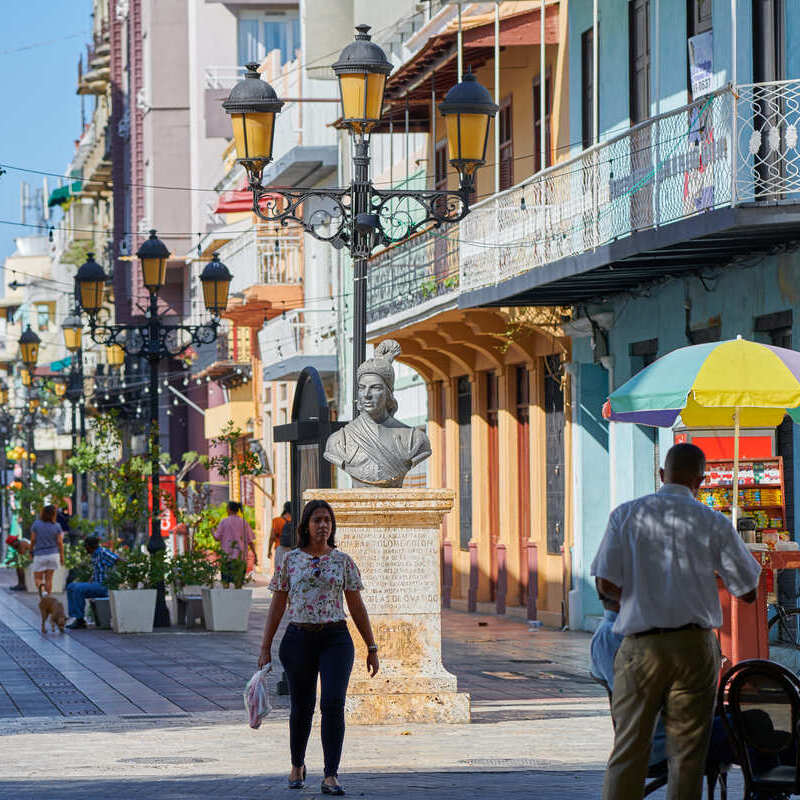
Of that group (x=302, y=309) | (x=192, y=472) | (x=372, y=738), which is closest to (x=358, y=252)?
(x=372, y=738)

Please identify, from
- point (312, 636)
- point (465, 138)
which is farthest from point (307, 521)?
point (465, 138)

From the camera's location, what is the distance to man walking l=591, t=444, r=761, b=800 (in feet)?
27.3

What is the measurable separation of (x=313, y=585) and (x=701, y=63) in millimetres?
11044

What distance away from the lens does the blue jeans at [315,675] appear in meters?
10.8

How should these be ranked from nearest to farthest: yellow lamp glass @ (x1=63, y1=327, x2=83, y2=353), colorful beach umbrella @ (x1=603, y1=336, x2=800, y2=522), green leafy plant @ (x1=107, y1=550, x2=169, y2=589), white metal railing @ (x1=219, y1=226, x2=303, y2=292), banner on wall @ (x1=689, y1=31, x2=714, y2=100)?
colorful beach umbrella @ (x1=603, y1=336, x2=800, y2=522)
banner on wall @ (x1=689, y1=31, x2=714, y2=100)
green leafy plant @ (x1=107, y1=550, x2=169, y2=589)
yellow lamp glass @ (x1=63, y1=327, x2=83, y2=353)
white metal railing @ (x1=219, y1=226, x2=303, y2=292)

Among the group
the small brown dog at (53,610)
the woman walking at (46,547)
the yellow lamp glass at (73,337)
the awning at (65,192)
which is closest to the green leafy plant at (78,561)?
the woman walking at (46,547)

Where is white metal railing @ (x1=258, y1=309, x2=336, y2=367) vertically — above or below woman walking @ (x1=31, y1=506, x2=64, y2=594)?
above

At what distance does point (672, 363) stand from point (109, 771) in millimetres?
5362

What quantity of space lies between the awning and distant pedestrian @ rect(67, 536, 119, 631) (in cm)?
4971

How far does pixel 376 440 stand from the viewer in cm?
1443

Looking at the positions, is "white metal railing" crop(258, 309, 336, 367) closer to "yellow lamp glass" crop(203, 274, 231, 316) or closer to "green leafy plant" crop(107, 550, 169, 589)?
"yellow lamp glass" crop(203, 274, 231, 316)

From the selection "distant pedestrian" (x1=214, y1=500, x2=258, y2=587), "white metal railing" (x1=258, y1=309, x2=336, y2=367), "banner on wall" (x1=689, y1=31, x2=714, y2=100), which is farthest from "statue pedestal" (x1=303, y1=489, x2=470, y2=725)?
"white metal railing" (x1=258, y1=309, x2=336, y2=367)

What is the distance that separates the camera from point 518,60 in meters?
27.5

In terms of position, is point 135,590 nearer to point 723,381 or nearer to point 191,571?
point 191,571
